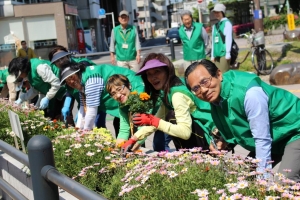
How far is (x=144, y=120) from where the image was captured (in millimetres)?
4227

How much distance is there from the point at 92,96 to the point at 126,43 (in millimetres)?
4780

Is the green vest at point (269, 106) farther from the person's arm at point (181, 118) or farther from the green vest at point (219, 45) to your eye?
the green vest at point (219, 45)

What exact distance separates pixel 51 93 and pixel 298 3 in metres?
10.9

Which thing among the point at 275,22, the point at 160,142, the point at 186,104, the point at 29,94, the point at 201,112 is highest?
the point at 186,104

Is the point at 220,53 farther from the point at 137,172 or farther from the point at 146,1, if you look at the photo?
the point at 146,1

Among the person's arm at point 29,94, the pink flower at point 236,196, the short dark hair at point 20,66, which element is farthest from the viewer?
the person's arm at point 29,94

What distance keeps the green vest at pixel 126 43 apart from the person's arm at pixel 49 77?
342 centimetres

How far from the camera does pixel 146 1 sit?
11950 cm

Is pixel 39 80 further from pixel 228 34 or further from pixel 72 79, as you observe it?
pixel 228 34

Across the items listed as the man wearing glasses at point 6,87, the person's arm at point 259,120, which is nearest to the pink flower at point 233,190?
the person's arm at point 259,120

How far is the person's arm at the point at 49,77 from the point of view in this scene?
6.98 meters

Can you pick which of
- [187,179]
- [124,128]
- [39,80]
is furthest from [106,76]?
[187,179]

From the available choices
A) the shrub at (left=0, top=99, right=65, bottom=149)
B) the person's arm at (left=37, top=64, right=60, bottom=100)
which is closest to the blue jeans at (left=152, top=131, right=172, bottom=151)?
the shrub at (left=0, top=99, right=65, bottom=149)

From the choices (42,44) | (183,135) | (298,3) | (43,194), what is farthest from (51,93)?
(42,44)
